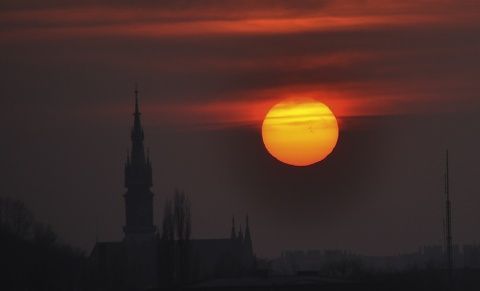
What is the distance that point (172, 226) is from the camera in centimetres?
12581

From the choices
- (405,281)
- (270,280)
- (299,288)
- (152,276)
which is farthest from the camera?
(152,276)

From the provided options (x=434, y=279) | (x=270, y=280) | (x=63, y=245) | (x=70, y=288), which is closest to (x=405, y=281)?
(x=434, y=279)

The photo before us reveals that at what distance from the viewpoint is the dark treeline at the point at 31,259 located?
393 ft

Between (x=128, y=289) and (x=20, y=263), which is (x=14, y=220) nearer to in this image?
(x=128, y=289)

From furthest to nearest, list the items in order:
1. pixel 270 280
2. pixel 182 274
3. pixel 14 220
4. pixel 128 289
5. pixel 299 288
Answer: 1. pixel 14 220
2. pixel 128 289
3. pixel 182 274
4. pixel 270 280
5. pixel 299 288

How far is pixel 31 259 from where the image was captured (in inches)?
5059

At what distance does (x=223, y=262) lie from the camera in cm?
17562

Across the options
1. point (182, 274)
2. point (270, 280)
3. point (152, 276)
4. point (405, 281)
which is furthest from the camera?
point (152, 276)

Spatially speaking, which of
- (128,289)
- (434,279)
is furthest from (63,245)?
(434,279)

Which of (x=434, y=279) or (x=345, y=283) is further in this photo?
(x=434, y=279)

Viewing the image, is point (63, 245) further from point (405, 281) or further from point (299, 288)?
point (299, 288)

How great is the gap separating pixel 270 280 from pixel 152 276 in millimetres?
92051

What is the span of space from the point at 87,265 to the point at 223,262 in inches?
755

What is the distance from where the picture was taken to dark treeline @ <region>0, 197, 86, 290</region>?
120m
